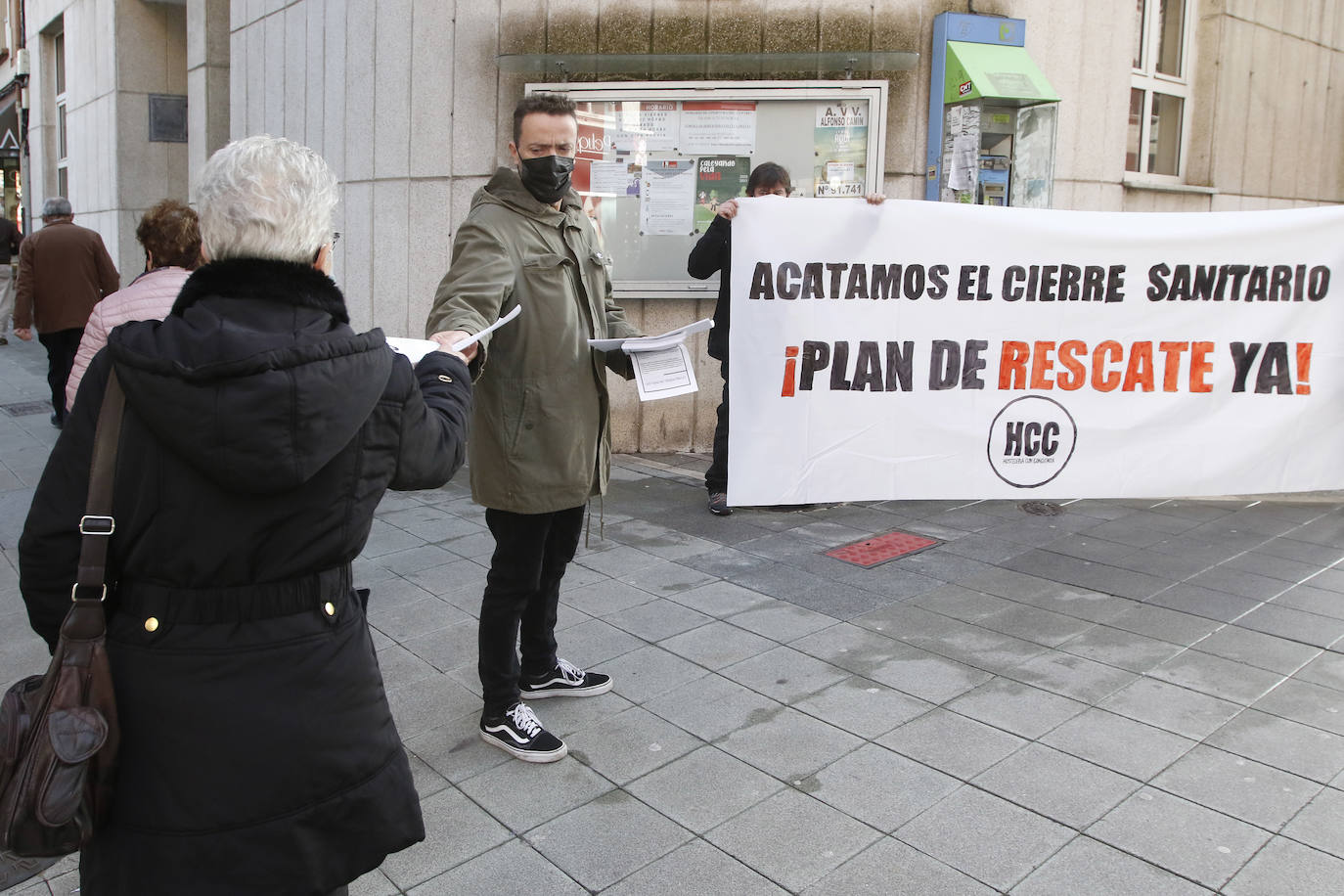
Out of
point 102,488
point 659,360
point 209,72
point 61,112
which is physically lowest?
point 102,488

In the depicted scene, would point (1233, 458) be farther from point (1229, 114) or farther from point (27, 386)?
point (27, 386)

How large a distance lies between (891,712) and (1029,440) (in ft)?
6.47

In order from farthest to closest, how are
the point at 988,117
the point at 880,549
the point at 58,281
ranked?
the point at 58,281 → the point at 988,117 → the point at 880,549

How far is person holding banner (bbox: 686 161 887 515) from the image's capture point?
5953mm

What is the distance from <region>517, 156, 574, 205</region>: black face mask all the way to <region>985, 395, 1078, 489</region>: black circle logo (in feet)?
8.80

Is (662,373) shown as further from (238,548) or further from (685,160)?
(685,160)

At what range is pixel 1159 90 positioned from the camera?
31.2ft

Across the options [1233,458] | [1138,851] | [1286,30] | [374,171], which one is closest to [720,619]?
[1138,851]

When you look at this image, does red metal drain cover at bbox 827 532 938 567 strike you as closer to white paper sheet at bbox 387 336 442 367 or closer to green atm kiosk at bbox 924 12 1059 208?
green atm kiosk at bbox 924 12 1059 208

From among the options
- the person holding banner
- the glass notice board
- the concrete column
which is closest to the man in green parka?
the person holding banner

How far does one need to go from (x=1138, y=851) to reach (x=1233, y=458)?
307cm

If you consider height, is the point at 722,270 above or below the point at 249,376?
above

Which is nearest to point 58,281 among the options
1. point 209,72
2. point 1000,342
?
point 209,72

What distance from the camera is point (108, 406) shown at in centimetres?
170
